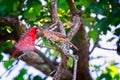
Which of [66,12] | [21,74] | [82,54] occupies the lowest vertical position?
[21,74]

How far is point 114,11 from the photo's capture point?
5.67ft

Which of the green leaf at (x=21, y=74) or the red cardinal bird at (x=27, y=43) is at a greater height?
the red cardinal bird at (x=27, y=43)

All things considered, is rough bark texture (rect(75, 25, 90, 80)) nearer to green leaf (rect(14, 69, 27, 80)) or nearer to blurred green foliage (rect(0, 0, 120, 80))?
blurred green foliage (rect(0, 0, 120, 80))

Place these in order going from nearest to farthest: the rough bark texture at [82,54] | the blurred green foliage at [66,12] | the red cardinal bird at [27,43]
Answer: the red cardinal bird at [27,43] < the blurred green foliage at [66,12] < the rough bark texture at [82,54]

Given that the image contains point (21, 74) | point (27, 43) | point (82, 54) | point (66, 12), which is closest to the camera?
point (27, 43)

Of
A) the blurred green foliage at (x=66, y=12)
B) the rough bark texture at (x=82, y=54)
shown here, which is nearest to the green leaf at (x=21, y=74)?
the blurred green foliage at (x=66, y=12)

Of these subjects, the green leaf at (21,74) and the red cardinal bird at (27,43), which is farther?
the green leaf at (21,74)

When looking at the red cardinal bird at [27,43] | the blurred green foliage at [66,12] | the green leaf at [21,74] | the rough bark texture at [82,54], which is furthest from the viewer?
the rough bark texture at [82,54]

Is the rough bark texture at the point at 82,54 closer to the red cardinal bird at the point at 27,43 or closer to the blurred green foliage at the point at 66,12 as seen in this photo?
the blurred green foliage at the point at 66,12

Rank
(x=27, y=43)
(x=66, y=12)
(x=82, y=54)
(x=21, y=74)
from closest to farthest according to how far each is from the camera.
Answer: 1. (x=27, y=43)
2. (x=21, y=74)
3. (x=66, y=12)
4. (x=82, y=54)

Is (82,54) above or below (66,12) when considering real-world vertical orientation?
below

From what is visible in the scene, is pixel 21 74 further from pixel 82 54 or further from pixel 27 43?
pixel 27 43

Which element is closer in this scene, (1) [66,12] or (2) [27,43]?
(2) [27,43]

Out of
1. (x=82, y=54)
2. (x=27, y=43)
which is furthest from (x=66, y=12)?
(x=27, y=43)
